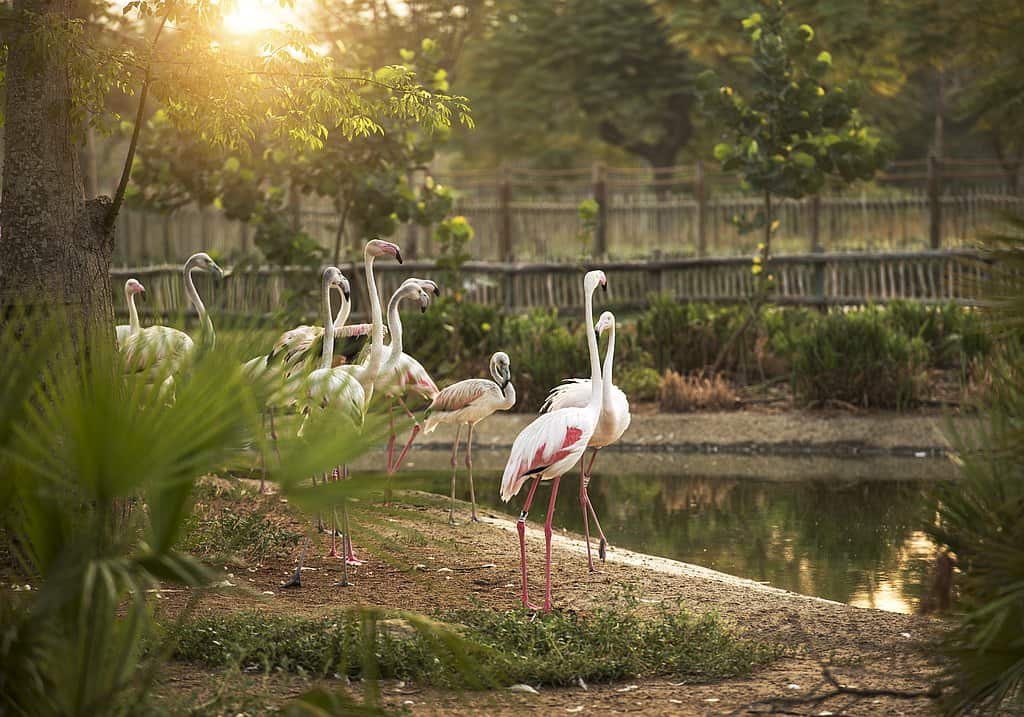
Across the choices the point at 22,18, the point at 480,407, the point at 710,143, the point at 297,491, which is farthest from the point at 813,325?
the point at 710,143

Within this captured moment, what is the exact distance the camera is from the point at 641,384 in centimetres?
1587

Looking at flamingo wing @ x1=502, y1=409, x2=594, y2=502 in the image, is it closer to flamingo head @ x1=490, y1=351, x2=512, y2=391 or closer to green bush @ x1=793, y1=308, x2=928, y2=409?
flamingo head @ x1=490, y1=351, x2=512, y2=391

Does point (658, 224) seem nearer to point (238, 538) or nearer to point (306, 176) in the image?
point (306, 176)

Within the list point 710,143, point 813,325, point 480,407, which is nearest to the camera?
point 480,407

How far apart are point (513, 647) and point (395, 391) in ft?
5.01

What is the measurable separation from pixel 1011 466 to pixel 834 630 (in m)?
2.59

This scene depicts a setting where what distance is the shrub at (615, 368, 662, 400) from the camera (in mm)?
15859

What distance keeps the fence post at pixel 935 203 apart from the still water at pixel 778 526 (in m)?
10.0

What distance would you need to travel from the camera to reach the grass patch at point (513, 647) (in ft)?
18.3

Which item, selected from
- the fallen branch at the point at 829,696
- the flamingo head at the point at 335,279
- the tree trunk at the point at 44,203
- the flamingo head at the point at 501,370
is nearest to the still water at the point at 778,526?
the flamingo head at the point at 501,370

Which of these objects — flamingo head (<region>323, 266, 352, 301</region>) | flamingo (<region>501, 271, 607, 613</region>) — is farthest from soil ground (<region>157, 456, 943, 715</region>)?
flamingo head (<region>323, 266, 352, 301</region>)

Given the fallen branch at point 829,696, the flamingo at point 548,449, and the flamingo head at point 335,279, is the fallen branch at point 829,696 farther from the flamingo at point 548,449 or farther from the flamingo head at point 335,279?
the flamingo head at point 335,279

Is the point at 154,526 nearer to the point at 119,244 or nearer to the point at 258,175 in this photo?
the point at 258,175

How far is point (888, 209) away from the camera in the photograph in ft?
71.9
